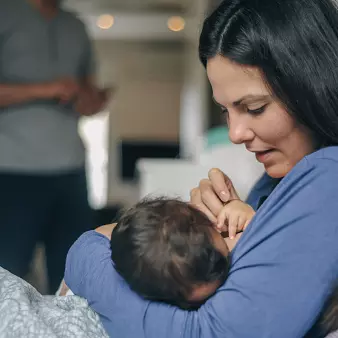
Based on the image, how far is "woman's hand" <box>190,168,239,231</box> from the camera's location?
936 millimetres

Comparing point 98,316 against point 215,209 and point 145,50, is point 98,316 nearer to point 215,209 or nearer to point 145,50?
point 215,209

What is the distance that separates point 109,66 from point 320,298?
607 centimetres

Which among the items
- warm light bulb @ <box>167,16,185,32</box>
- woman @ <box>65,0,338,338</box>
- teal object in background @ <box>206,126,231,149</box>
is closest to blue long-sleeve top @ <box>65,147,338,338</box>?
woman @ <box>65,0,338,338</box>

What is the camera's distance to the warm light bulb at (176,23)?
567 centimetres

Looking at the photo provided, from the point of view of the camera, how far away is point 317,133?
857 mm

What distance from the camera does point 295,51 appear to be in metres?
0.79

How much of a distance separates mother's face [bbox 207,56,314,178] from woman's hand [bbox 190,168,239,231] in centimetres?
9

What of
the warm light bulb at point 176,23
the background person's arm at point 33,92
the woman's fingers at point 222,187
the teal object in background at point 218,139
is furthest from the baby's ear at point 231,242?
the warm light bulb at point 176,23

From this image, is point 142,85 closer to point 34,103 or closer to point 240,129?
point 34,103

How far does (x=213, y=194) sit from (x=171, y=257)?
241 mm

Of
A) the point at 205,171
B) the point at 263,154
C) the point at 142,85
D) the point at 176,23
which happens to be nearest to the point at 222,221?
the point at 263,154

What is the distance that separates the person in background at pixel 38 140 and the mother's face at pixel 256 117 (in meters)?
0.85

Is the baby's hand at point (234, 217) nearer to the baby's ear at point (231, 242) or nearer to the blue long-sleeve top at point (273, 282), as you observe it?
the baby's ear at point (231, 242)

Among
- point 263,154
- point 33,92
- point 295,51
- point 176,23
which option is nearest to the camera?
point 295,51
